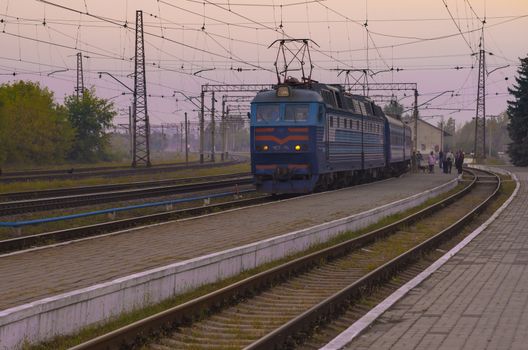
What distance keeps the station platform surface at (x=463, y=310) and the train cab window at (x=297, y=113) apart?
12.9 meters

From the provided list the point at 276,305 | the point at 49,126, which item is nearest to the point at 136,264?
the point at 276,305

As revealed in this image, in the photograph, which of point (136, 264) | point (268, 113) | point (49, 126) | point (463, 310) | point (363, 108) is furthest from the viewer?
point (49, 126)

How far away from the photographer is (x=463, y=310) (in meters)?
9.54

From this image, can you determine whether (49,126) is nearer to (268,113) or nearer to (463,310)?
(268,113)

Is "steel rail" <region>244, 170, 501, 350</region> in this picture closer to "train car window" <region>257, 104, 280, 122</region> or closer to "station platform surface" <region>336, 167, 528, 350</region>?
"station platform surface" <region>336, 167, 528, 350</region>

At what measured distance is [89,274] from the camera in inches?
423

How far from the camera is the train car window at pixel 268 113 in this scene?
1103 inches

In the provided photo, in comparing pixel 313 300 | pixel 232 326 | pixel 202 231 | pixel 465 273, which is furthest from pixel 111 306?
pixel 202 231

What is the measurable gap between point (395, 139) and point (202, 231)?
3112 cm

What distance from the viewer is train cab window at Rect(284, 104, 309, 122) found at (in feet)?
91.0

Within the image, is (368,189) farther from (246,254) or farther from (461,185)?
(246,254)

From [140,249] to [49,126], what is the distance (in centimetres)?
5448

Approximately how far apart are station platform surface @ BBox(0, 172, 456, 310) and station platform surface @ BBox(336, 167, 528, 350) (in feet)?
11.9

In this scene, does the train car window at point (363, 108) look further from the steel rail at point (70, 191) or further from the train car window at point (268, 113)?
the steel rail at point (70, 191)
